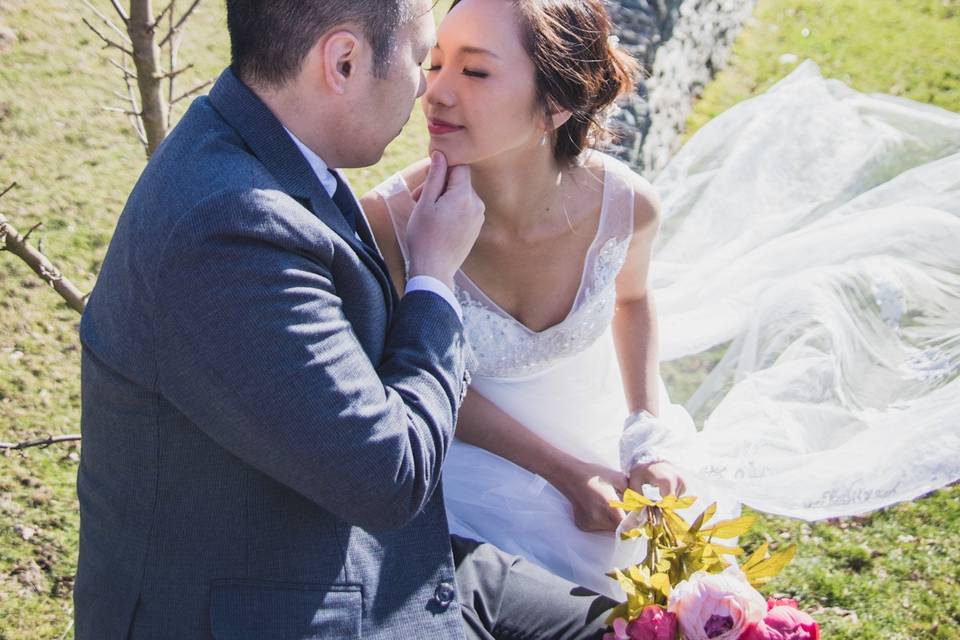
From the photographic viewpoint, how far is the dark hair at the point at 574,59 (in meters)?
2.73

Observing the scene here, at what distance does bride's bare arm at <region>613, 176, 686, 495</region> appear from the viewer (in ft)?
10.7

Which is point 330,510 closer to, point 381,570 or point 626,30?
point 381,570

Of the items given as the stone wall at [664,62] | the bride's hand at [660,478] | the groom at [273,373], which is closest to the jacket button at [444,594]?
the groom at [273,373]

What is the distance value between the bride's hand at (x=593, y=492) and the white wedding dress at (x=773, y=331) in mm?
38

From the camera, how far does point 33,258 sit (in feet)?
8.48

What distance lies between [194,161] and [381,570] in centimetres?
86

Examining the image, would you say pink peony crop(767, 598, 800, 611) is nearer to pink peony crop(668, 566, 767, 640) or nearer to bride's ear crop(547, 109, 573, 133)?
pink peony crop(668, 566, 767, 640)

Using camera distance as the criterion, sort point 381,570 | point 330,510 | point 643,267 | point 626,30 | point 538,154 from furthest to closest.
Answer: point 626,30 < point 643,267 < point 538,154 < point 381,570 < point 330,510

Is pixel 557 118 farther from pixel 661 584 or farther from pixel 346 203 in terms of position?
pixel 661 584

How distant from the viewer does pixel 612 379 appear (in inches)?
136

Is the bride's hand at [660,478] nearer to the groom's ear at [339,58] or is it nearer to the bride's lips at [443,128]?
the bride's lips at [443,128]

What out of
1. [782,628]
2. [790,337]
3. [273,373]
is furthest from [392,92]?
[790,337]

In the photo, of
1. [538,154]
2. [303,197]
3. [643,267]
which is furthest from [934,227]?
[303,197]

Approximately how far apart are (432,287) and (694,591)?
0.84 metres
